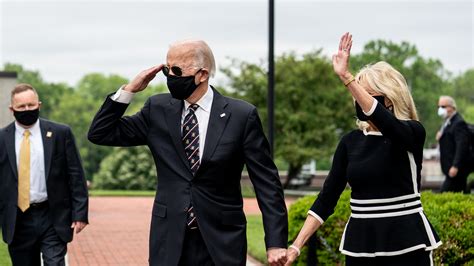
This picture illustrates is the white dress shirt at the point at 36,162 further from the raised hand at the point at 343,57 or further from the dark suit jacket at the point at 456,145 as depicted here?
the dark suit jacket at the point at 456,145

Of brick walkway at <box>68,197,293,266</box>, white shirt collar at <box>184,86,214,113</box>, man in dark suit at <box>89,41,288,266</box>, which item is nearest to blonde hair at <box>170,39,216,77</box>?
man in dark suit at <box>89,41,288,266</box>

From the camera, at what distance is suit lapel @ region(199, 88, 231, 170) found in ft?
15.9

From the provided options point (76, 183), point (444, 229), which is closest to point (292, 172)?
point (444, 229)

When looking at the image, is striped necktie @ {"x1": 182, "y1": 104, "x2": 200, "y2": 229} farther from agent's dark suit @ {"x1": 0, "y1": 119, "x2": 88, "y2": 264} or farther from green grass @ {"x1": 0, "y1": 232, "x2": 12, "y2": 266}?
green grass @ {"x1": 0, "y1": 232, "x2": 12, "y2": 266}

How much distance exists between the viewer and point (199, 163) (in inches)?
191

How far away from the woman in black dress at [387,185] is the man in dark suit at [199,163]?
0.39 metres

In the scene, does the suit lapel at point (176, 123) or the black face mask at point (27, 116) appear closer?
the suit lapel at point (176, 123)

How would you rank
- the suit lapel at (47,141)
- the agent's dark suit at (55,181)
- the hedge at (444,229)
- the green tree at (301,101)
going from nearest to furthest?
the agent's dark suit at (55,181)
the suit lapel at (47,141)
the hedge at (444,229)
the green tree at (301,101)

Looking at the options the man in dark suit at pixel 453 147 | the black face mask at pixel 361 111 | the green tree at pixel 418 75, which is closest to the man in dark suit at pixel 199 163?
the black face mask at pixel 361 111

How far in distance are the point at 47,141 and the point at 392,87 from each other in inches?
121

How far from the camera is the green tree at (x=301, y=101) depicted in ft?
101

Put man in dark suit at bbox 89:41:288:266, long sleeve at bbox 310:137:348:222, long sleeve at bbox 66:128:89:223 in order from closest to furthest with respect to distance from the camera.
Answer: man in dark suit at bbox 89:41:288:266 → long sleeve at bbox 310:137:348:222 → long sleeve at bbox 66:128:89:223

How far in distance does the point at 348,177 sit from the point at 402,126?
50 cm

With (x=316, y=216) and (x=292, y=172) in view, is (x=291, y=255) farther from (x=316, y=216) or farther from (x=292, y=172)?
(x=292, y=172)
